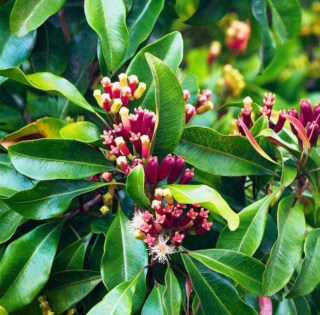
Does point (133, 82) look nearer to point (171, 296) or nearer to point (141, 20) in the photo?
point (141, 20)

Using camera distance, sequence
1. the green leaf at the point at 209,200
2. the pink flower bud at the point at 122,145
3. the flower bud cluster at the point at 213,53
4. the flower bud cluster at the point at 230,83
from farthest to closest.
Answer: the flower bud cluster at the point at 213,53 < the flower bud cluster at the point at 230,83 < the pink flower bud at the point at 122,145 < the green leaf at the point at 209,200

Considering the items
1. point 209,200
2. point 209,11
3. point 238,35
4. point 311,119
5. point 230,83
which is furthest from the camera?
point 238,35

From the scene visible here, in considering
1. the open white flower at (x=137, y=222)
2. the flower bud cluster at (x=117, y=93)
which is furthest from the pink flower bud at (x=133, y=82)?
the open white flower at (x=137, y=222)

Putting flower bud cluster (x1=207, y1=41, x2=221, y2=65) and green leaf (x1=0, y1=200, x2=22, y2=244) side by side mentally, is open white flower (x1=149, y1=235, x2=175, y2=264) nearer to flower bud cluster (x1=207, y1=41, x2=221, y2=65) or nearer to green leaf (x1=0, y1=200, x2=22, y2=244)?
green leaf (x1=0, y1=200, x2=22, y2=244)

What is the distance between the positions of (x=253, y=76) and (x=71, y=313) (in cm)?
170

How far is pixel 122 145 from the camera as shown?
41.1 inches

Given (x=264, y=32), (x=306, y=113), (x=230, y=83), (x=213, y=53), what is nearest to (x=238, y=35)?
(x=213, y=53)

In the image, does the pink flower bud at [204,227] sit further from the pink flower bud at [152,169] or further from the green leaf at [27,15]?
the green leaf at [27,15]

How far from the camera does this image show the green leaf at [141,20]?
1.23 m

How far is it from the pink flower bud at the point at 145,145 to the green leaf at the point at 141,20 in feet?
0.79

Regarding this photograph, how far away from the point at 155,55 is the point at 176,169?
21cm

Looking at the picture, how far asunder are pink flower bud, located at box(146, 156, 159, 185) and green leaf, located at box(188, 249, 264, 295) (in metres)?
0.14

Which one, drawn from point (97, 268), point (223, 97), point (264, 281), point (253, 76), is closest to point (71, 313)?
point (97, 268)

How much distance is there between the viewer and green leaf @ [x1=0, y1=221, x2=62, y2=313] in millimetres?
1065
